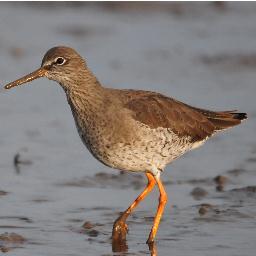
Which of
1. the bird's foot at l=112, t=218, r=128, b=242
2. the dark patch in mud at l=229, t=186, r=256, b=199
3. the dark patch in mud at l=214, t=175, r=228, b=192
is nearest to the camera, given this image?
the bird's foot at l=112, t=218, r=128, b=242

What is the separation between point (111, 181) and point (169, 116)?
1.69m

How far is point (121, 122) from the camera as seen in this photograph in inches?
400

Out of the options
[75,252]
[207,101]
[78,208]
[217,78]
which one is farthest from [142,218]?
[217,78]

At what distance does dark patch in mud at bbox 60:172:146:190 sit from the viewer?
11.9 metres

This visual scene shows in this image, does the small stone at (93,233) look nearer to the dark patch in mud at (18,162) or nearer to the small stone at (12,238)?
the small stone at (12,238)

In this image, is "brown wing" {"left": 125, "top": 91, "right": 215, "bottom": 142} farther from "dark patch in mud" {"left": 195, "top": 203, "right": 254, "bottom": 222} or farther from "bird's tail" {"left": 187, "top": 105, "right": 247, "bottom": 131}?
"dark patch in mud" {"left": 195, "top": 203, "right": 254, "bottom": 222}

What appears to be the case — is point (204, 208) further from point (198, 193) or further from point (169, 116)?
point (169, 116)

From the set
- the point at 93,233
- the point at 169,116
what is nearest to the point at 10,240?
the point at 93,233

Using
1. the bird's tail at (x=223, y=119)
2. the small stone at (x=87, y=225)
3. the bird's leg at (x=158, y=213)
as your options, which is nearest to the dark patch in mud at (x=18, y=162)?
the small stone at (x=87, y=225)

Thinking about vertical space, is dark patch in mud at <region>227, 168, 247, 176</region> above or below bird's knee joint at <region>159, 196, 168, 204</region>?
above

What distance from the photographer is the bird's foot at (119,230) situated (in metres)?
10.1

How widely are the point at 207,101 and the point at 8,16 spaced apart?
21.0ft

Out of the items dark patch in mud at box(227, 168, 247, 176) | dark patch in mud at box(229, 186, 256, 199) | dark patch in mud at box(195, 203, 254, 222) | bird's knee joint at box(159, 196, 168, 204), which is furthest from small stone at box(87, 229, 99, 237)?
dark patch in mud at box(227, 168, 247, 176)

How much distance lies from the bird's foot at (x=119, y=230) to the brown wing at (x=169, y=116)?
111 cm
